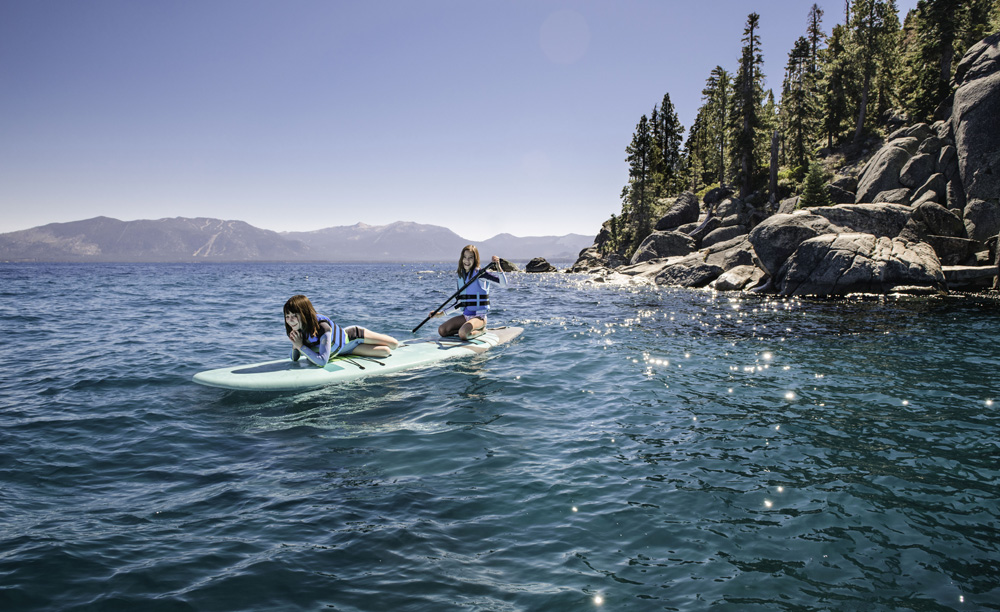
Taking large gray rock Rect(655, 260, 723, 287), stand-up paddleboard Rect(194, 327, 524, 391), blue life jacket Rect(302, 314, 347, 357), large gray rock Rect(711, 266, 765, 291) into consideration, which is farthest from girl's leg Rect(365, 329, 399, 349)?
large gray rock Rect(655, 260, 723, 287)

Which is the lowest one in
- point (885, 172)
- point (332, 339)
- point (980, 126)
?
point (332, 339)

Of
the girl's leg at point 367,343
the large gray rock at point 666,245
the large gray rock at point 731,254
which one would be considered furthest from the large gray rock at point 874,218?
the girl's leg at point 367,343

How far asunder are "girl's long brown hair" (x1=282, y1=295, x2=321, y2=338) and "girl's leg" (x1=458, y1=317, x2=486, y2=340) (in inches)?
163

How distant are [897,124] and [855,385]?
4506 centimetres

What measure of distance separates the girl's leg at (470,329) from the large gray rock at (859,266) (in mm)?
19953

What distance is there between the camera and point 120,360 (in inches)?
456

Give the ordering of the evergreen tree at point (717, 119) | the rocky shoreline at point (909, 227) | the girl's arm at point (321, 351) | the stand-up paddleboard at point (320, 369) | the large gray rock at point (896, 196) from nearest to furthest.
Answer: the stand-up paddleboard at point (320, 369)
the girl's arm at point (321, 351)
the rocky shoreline at point (909, 227)
the large gray rock at point (896, 196)
the evergreen tree at point (717, 119)

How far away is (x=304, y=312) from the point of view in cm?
925

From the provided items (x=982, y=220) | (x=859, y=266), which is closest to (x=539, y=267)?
(x=859, y=266)

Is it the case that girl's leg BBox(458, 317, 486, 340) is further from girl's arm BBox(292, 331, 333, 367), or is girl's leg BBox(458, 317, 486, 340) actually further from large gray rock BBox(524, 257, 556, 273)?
large gray rock BBox(524, 257, 556, 273)

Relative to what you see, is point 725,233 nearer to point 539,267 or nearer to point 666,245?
point 666,245

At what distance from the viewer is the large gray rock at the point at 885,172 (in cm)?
3090

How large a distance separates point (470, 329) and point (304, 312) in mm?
4864

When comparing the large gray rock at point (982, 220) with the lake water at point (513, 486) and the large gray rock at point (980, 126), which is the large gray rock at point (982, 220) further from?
the lake water at point (513, 486)
